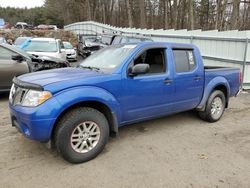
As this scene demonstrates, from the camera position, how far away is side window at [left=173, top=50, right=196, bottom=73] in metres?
5.39

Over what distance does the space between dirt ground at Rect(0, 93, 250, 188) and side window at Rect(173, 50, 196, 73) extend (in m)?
1.22

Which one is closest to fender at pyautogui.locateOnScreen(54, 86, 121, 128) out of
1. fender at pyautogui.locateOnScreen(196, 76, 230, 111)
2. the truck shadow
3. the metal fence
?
the truck shadow

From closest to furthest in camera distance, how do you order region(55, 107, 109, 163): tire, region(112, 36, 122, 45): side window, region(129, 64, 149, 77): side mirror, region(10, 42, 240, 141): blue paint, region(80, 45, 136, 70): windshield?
1. region(10, 42, 240, 141): blue paint
2. region(55, 107, 109, 163): tire
3. region(129, 64, 149, 77): side mirror
4. region(80, 45, 136, 70): windshield
5. region(112, 36, 122, 45): side window

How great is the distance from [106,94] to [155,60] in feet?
4.63

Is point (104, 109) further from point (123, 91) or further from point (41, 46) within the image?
point (41, 46)

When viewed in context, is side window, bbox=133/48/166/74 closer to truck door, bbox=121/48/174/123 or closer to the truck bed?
truck door, bbox=121/48/174/123

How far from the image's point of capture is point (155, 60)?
17.3ft

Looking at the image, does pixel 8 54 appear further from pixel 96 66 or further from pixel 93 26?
pixel 93 26

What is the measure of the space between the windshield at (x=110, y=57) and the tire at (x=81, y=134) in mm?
957

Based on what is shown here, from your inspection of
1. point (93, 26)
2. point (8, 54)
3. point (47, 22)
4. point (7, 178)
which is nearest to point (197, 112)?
point (7, 178)

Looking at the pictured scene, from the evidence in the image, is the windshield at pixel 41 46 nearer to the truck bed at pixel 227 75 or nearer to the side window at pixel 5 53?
Answer: the side window at pixel 5 53

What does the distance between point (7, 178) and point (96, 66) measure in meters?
2.31

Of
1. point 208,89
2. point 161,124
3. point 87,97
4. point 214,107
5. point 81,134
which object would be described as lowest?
point 161,124

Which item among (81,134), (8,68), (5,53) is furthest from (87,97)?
(5,53)
